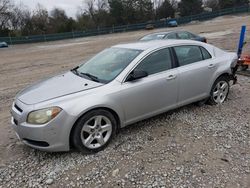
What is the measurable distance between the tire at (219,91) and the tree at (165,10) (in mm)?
59464

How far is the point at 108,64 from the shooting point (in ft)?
14.3

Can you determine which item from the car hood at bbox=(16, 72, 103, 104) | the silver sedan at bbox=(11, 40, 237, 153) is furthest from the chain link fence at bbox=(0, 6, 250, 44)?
the car hood at bbox=(16, 72, 103, 104)

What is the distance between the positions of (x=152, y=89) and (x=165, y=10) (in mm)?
61611

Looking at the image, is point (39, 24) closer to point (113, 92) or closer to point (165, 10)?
point (165, 10)

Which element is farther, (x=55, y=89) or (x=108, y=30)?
→ (x=108, y=30)

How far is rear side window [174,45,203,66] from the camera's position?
4566mm

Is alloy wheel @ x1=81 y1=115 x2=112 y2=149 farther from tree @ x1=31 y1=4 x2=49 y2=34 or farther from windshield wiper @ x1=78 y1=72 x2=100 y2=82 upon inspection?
tree @ x1=31 y1=4 x2=49 y2=34

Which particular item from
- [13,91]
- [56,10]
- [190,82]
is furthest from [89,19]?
[190,82]

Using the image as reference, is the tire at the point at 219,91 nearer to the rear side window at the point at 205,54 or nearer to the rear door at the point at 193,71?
the rear door at the point at 193,71

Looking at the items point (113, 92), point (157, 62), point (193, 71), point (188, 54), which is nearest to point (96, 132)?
point (113, 92)

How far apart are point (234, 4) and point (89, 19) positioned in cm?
3552

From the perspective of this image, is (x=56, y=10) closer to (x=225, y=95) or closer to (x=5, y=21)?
(x=5, y=21)

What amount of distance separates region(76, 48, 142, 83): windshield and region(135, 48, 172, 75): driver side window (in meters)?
0.20

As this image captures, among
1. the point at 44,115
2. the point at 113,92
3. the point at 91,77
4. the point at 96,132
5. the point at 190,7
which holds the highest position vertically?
the point at 190,7
